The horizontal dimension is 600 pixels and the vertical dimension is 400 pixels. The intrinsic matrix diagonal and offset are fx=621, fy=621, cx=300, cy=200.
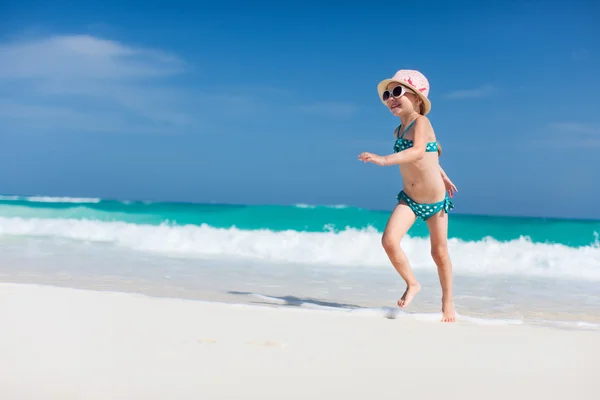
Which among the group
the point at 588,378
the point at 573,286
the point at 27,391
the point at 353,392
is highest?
the point at 573,286

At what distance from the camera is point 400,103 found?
4.43 meters

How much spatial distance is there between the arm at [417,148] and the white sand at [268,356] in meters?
1.04

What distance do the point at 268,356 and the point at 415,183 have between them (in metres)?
2.08

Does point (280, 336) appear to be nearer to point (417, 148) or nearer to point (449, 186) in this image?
point (417, 148)

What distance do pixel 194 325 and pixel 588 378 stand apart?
77.0 inches

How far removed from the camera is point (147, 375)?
2.46 metres

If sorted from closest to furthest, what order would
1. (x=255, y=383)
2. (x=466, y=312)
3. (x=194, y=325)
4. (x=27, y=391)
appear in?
1. (x=27, y=391)
2. (x=255, y=383)
3. (x=194, y=325)
4. (x=466, y=312)

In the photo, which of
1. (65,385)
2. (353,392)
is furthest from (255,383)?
(65,385)

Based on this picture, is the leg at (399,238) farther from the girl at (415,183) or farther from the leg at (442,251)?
the leg at (442,251)

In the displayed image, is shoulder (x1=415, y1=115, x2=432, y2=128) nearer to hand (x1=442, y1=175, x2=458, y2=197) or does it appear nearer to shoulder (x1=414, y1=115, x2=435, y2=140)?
shoulder (x1=414, y1=115, x2=435, y2=140)

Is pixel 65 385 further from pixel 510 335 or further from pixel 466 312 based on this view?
pixel 466 312

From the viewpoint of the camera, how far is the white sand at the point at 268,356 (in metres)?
2.37

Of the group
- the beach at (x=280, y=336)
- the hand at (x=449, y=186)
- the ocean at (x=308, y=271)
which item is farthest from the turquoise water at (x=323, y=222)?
the hand at (x=449, y=186)

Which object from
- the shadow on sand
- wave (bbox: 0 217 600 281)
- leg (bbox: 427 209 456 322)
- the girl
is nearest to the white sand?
leg (bbox: 427 209 456 322)
